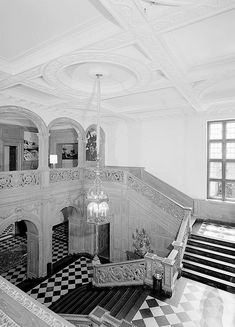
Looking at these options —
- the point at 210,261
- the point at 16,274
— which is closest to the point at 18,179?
the point at 16,274

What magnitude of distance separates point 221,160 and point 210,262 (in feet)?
14.6

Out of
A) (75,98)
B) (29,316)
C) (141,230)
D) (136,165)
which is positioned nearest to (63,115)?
(75,98)

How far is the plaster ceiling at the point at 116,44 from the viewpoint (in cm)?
273

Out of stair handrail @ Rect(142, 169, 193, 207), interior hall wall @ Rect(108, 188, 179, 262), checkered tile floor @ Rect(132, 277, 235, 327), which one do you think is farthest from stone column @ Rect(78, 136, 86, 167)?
checkered tile floor @ Rect(132, 277, 235, 327)

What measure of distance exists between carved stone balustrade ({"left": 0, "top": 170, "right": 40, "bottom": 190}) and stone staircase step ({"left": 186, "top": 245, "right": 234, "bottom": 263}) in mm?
6406

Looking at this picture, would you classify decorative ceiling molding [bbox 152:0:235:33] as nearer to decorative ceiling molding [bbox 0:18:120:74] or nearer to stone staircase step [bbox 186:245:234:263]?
decorative ceiling molding [bbox 0:18:120:74]

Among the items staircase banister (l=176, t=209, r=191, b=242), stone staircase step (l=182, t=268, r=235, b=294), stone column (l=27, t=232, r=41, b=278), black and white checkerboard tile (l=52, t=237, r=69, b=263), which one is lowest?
black and white checkerboard tile (l=52, t=237, r=69, b=263)

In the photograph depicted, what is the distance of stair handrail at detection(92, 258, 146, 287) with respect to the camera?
6301 millimetres

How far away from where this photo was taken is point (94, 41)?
3.36 meters

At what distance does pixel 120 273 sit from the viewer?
6816 millimetres

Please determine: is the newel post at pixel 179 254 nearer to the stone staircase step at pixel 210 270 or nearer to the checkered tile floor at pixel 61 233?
the stone staircase step at pixel 210 270

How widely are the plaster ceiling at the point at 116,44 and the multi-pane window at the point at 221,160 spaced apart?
2.88 m

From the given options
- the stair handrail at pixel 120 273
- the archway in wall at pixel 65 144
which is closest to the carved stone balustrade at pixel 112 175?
the stair handrail at pixel 120 273

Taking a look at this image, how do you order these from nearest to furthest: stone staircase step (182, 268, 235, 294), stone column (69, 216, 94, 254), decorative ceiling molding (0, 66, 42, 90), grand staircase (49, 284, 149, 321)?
decorative ceiling molding (0, 66, 42, 90) → grand staircase (49, 284, 149, 321) → stone staircase step (182, 268, 235, 294) → stone column (69, 216, 94, 254)
